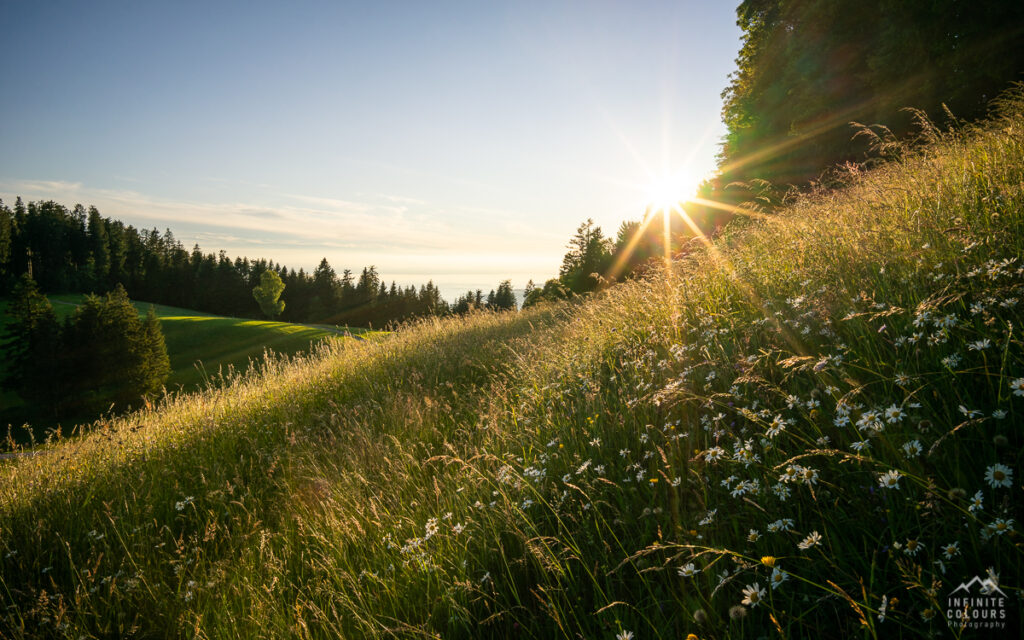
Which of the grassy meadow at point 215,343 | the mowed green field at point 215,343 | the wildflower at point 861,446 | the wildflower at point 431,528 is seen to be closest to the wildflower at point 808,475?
the wildflower at point 861,446

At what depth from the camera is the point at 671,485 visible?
2.11 meters

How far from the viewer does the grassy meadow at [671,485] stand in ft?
5.08

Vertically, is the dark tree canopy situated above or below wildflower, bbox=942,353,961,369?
above

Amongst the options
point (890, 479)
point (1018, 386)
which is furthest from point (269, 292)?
point (1018, 386)

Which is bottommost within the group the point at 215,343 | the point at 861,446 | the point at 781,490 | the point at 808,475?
the point at 215,343

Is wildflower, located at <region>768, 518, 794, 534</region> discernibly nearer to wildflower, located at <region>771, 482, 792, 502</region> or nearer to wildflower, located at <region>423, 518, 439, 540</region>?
wildflower, located at <region>771, 482, 792, 502</region>

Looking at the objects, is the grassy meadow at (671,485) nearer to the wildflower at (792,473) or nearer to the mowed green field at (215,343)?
the wildflower at (792,473)

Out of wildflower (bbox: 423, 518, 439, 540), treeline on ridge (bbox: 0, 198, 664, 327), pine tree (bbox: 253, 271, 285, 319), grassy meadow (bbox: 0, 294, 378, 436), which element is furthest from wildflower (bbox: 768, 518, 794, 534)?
pine tree (bbox: 253, 271, 285, 319)

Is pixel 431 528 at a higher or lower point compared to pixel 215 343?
higher

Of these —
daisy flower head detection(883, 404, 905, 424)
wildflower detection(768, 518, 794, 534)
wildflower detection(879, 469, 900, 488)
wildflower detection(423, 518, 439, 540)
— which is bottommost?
wildflower detection(423, 518, 439, 540)

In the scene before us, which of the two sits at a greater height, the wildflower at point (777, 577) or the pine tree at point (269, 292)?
the pine tree at point (269, 292)

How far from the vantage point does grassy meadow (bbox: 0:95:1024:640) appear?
1550mm

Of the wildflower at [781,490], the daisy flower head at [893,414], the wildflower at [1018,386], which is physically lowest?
the wildflower at [781,490]

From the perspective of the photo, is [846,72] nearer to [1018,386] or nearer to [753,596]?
[1018,386]
